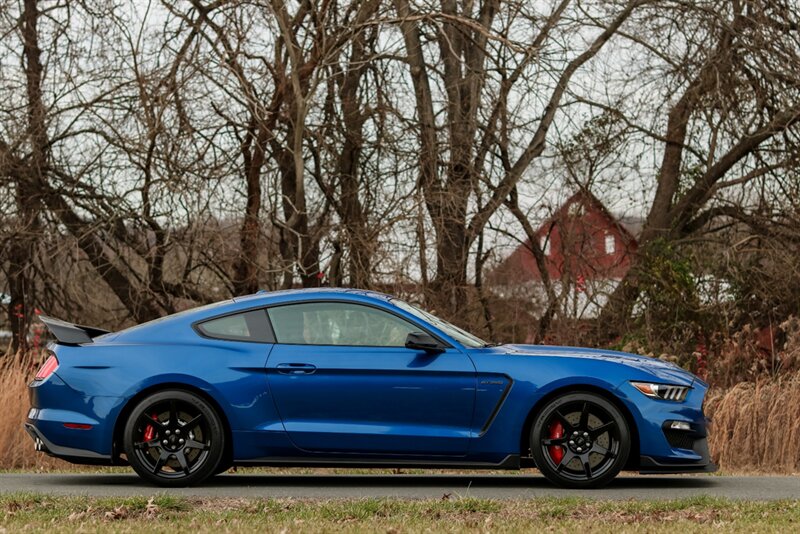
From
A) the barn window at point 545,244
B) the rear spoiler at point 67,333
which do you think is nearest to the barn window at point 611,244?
the barn window at point 545,244

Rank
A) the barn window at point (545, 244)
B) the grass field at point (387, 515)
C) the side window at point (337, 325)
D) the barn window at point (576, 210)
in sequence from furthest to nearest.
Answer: the barn window at point (545, 244) < the barn window at point (576, 210) < the side window at point (337, 325) < the grass field at point (387, 515)

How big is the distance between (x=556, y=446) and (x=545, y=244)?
40.1ft

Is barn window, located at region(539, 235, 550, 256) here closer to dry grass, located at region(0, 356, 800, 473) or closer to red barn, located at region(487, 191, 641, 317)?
red barn, located at region(487, 191, 641, 317)

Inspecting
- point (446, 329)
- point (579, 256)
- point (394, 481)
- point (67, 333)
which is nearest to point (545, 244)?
point (579, 256)

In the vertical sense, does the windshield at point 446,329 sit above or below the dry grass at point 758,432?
above

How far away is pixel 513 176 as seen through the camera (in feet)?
66.3

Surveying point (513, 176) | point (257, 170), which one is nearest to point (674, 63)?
point (513, 176)

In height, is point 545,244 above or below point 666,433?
above

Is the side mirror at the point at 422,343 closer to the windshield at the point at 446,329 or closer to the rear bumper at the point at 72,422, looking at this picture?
the windshield at the point at 446,329

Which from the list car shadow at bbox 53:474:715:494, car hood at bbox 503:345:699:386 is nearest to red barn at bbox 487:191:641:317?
car shadow at bbox 53:474:715:494

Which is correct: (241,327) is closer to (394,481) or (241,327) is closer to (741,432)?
(394,481)

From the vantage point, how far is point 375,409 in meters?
9.09

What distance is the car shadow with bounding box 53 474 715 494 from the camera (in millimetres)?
9648

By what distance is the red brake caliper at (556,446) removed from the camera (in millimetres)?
9070
